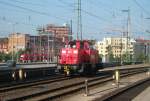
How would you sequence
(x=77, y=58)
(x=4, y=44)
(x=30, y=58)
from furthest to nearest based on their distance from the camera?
(x=4, y=44), (x=30, y=58), (x=77, y=58)

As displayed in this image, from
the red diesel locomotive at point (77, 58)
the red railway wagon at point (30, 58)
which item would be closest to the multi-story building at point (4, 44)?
the red railway wagon at point (30, 58)

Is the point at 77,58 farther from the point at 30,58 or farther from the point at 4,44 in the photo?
the point at 4,44

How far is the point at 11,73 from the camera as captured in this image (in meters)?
33.3

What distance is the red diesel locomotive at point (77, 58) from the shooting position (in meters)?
37.6

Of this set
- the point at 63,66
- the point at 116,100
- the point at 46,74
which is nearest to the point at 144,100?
the point at 116,100

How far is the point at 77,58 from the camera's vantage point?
38000 mm

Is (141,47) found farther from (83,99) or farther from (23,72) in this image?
(83,99)

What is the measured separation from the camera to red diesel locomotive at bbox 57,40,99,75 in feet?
123

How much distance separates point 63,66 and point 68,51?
186 cm

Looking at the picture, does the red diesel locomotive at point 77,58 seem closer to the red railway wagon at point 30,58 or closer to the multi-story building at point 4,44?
the red railway wagon at point 30,58

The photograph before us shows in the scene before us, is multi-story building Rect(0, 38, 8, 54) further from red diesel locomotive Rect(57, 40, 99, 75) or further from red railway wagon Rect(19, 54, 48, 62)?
red diesel locomotive Rect(57, 40, 99, 75)

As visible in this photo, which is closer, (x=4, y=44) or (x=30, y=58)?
(x=30, y=58)

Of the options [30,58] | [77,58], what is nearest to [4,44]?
[30,58]

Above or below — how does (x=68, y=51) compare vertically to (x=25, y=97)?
above
